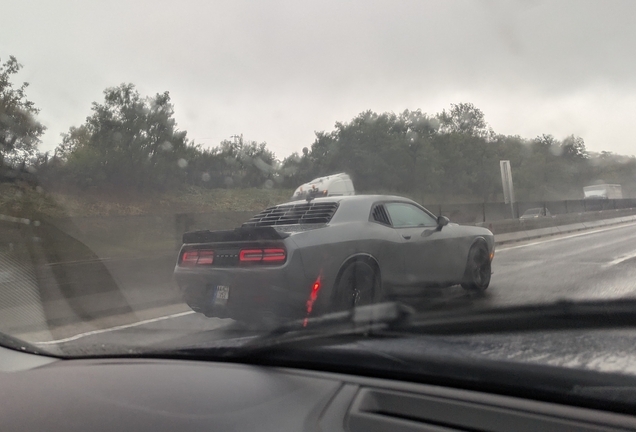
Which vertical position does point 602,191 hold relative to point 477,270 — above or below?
above

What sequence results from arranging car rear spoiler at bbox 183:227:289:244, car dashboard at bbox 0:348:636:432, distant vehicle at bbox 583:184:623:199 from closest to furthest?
car dashboard at bbox 0:348:636:432, car rear spoiler at bbox 183:227:289:244, distant vehicle at bbox 583:184:623:199

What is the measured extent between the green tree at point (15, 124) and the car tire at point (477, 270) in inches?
466

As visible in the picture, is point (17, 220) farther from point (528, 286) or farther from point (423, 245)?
point (528, 286)

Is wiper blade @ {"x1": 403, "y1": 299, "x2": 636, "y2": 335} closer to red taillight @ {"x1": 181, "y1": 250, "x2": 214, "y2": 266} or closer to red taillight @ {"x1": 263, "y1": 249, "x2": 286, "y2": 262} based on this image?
red taillight @ {"x1": 263, "y1": 249, "x2": 286, "y2": 262}

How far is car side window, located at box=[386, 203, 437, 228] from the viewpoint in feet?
21.6

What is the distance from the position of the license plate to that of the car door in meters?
2.19

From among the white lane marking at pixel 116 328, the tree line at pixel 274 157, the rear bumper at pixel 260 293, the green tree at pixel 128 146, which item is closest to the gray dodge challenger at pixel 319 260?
the rear bumper at pixel 260 293

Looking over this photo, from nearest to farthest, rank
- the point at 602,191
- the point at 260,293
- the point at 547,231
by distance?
the point at 260,293
the point at 547,231
the point at 602,191

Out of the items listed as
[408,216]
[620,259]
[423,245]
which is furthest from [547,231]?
[423,245]

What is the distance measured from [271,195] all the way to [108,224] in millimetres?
6608

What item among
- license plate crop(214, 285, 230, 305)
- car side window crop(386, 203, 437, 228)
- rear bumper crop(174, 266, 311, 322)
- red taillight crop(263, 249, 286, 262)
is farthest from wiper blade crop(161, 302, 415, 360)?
car side window crop(386, 203, 437, 228)

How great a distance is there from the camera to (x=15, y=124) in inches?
558

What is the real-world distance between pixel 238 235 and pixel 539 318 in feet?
11.4

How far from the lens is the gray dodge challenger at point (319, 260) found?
4.96 metres
